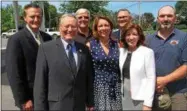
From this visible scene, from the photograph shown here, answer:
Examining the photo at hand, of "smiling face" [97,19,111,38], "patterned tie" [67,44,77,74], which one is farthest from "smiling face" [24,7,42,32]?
"smiling face" [97,19,111,38]

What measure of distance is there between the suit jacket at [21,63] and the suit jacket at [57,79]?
27 centimetres

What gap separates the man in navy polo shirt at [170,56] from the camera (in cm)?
335

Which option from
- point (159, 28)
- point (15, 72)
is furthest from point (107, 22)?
point (15, 72)

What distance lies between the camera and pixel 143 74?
3162mm

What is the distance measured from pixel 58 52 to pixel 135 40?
87cm

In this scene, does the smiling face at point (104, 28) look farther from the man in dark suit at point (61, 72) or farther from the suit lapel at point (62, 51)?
the suit lapel at point (62, 51)

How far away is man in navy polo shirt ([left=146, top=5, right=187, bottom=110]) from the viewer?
11.0 feet

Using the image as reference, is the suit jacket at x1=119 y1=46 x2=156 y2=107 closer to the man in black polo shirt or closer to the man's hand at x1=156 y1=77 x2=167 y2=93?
the man's hand at x1=156 y1=77 x2=167 y2=93

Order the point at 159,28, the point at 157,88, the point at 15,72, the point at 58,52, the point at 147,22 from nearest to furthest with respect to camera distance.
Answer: the point at 58,52 < the point at 15,72 < the point at 157,88 < the point at 159,28 < the point at 147,22

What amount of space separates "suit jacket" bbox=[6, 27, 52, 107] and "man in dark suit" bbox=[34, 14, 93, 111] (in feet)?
0.87

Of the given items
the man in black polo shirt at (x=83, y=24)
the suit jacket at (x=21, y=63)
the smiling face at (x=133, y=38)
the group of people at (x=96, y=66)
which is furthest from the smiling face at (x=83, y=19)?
the suit jacket at (x=21, y=63)

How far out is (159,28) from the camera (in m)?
3.57

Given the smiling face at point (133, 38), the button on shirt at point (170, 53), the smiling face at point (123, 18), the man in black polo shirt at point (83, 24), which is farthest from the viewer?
the smiling face at point (123, 18)

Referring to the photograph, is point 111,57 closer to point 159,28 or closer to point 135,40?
point 135,40
